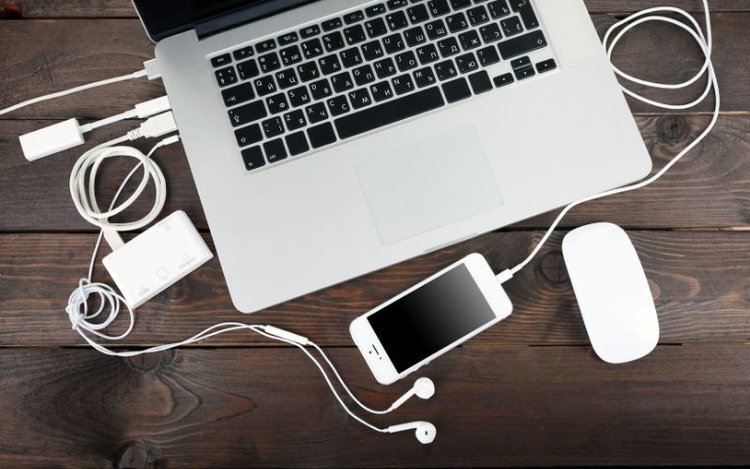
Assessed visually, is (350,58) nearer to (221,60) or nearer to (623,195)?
(221,60)

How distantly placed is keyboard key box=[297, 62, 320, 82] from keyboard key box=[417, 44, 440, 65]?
0.12 metres

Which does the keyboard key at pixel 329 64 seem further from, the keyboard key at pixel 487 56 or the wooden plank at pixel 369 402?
the wooden plank at pixel 369 402

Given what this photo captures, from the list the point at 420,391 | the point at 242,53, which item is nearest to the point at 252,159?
the point at 242,53

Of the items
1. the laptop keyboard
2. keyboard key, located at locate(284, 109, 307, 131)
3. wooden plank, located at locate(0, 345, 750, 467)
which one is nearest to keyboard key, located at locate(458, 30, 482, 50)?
the laptop keyboard

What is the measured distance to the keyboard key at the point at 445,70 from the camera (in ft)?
2.42

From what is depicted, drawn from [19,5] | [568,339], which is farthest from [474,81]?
[19,5]

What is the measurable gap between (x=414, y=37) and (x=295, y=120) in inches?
6.7

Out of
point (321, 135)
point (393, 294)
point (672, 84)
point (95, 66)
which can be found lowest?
point (393, 294)

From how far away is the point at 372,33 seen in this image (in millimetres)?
746

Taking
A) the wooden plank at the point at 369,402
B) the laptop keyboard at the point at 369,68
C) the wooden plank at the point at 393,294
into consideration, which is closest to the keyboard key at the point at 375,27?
the laptop keyboard at the point at 369,68

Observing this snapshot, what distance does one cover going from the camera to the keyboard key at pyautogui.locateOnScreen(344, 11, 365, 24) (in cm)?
75

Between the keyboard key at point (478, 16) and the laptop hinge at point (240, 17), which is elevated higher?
the laptop hinge at point (240, 17)

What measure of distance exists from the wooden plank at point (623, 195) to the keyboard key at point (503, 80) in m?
0.18

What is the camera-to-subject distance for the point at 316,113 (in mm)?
732
